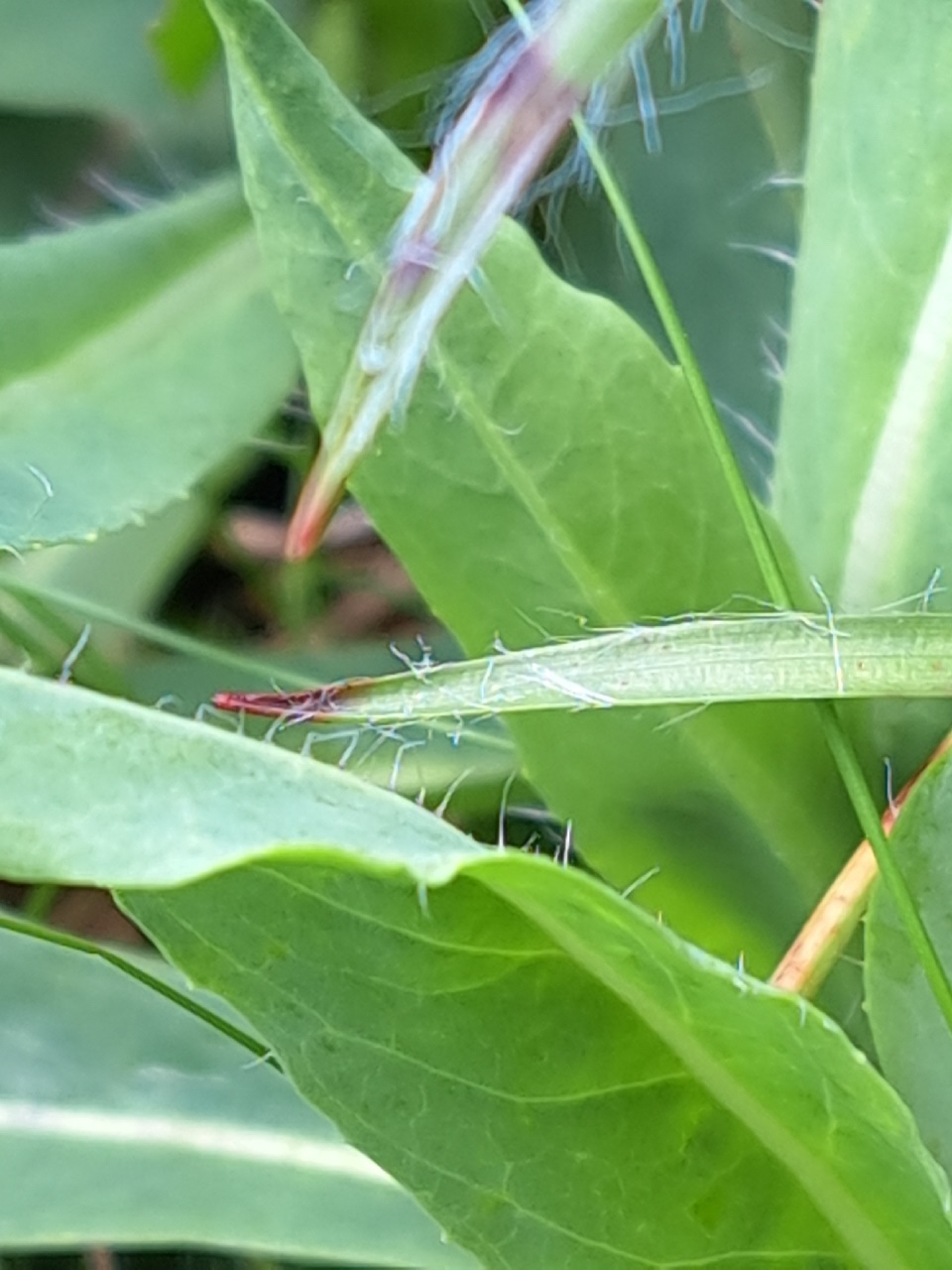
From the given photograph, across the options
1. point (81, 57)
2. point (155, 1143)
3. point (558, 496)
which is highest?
point (81, 57)

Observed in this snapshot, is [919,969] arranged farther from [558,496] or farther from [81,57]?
[81,57]

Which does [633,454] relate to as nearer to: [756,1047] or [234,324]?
[756,1047]

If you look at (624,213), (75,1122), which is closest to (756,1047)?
(624,213)

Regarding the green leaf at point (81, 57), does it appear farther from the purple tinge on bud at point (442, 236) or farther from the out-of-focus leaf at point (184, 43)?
the purple tinge on bud at point (442, 236)

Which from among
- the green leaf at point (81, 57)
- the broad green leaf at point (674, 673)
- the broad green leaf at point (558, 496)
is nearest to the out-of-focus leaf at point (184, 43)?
the green leaf at point (81, 57)

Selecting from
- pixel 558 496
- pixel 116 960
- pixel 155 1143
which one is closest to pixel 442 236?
pixel 558 496

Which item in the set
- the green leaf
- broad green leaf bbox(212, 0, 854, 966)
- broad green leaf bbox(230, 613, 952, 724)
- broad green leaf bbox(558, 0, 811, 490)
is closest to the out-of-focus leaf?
the green leaf
